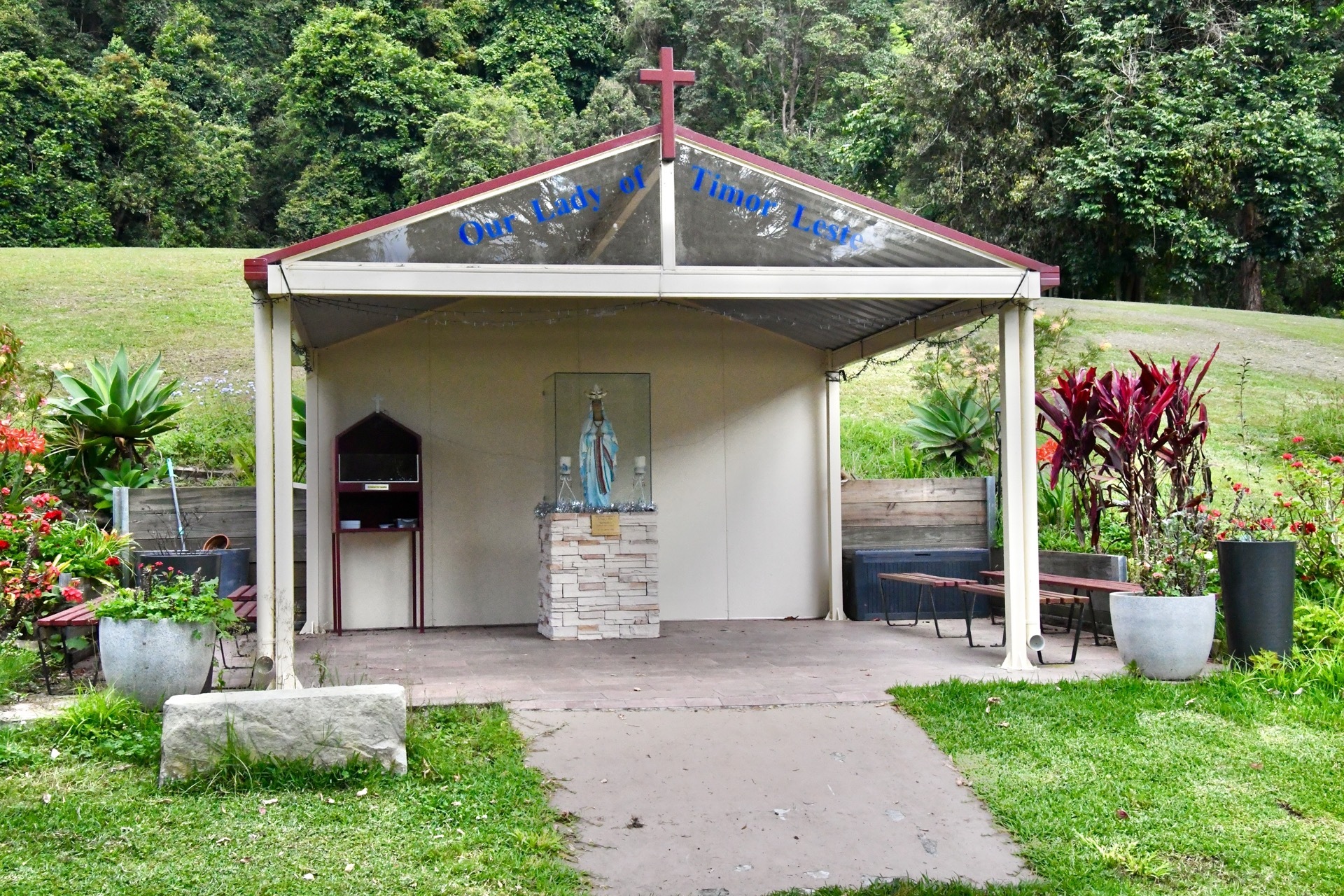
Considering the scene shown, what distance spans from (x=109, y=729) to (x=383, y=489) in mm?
4350

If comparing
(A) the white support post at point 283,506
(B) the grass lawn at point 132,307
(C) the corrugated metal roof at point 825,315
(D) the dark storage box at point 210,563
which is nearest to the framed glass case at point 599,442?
(C) the corrugated metal roof at point 825,315

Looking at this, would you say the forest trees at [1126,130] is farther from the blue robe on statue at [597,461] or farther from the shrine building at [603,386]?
the blue robe on statue at [597,461]

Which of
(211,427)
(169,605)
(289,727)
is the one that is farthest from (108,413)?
(289,727)

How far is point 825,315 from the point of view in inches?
391

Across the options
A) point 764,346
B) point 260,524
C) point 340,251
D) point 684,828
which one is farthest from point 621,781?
point 764,346

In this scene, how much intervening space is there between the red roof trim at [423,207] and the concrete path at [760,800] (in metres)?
2.94

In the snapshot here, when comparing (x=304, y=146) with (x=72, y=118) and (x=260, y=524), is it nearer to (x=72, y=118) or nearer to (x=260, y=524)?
(x=72, y=118)

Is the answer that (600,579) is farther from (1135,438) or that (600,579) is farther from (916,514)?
(1135,438)

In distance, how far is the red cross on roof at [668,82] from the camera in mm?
7402

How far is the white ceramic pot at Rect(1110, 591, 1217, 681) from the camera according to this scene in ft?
23.6

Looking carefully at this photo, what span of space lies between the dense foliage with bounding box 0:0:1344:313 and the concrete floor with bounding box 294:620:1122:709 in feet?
49.2

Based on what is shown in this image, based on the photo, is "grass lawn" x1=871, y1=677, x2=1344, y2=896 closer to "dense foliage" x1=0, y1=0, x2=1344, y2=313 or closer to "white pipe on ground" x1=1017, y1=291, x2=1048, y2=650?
"white pipe on ground" x1=1017, y1=291, x2=1048, y2=650

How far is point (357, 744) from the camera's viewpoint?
17.8ft

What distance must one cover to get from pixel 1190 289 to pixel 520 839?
26144 mm
